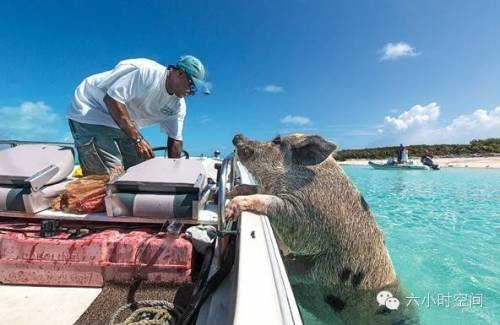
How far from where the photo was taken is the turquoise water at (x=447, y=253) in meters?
3.87

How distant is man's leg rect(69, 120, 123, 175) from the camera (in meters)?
3.29

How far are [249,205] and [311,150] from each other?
0.97m

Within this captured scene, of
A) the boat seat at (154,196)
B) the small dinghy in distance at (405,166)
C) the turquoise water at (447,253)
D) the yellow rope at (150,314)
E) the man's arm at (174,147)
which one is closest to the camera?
the yellow rope at (150,314)

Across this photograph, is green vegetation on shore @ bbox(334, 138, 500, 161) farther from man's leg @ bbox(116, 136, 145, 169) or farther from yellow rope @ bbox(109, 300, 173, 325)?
yellow rope @ bbox(109, 300, 173, 325)

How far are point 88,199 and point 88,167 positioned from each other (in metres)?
0.83

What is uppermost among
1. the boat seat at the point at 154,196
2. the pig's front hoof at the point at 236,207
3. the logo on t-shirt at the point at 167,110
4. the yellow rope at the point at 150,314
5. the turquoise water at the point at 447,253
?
the logo on t-shirt at the point at 167,110

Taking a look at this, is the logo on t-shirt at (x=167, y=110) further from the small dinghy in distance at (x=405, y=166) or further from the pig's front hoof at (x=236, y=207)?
the small dinghy in distance at (x=405, y=166)

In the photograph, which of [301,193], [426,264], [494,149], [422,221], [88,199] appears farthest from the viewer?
[494,149]

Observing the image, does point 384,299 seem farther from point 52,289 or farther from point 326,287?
point 52,289

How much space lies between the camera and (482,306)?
4023 mm

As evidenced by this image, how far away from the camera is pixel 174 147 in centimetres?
423

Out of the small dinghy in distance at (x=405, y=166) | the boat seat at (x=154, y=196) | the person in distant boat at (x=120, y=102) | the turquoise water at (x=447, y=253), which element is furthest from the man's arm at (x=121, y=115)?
the small dinghy in distance at (x=405, y=166)

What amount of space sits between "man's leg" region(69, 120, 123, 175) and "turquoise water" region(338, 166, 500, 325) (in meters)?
3.38

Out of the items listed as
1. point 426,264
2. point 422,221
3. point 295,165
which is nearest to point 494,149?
point 422,221
